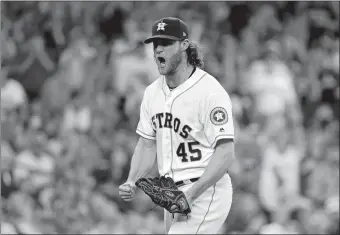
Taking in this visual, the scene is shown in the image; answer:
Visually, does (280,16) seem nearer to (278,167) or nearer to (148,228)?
(278,167)

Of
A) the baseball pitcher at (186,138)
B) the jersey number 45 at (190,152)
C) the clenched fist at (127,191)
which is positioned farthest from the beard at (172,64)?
the clenched fist at (127,191)

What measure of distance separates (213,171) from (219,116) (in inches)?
11.3

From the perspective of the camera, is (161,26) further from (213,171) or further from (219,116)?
(213,171)

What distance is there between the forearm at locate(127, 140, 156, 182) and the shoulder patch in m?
0.55

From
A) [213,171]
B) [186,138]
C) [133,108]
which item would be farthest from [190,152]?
[133,108]

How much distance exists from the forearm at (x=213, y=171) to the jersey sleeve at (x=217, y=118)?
82mm

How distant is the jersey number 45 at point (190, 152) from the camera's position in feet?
12.3

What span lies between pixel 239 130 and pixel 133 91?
1211mm

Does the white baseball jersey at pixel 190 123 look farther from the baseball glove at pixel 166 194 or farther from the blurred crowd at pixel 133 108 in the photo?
the blurred crowd at pixel 133 108

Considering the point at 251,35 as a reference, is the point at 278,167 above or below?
below

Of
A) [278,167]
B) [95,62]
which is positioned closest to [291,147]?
[278,167]

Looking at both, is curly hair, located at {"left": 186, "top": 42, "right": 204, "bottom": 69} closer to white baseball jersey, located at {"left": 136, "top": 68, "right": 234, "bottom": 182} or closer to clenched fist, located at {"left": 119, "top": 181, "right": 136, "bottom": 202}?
white baseball jersey, located at {"left": 136, "top": 68, "right": 234, "bottom": 182}

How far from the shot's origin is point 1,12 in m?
8.33

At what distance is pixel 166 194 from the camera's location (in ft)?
11.7
